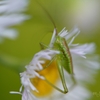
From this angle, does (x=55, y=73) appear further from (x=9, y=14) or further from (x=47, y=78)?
(x=9, y=14)

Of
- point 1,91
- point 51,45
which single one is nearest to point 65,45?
point 51,45

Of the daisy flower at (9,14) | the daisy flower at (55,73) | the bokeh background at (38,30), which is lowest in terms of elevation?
the daisy flower at (55,73)

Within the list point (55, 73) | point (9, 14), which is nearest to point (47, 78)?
point (55, 73)

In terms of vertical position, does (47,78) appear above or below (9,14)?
below

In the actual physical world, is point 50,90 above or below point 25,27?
below

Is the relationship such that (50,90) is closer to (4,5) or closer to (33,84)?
(33,84)
